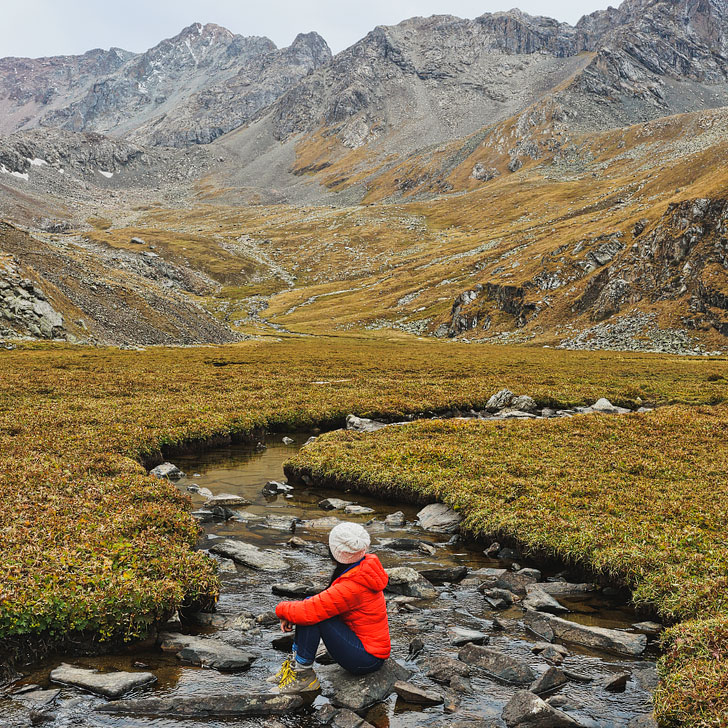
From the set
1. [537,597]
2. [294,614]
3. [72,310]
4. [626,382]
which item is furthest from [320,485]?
[72,310]

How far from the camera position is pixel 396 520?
19.2m

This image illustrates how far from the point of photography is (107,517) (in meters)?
14.8

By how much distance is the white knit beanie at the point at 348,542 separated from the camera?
991 cm

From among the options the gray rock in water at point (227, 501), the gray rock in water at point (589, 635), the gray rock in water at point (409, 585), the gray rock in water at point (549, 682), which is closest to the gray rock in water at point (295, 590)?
the gray rock in water at point (409, 585)

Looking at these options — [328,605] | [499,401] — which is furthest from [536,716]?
[499,401]

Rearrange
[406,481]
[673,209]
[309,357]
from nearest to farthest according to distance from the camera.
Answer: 1. [406,481]
2. [309,357]
3. [673,209]

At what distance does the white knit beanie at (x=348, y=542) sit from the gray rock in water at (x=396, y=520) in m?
9.16

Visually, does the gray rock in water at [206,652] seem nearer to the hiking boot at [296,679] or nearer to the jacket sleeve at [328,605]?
the hiking boot at [296,679]

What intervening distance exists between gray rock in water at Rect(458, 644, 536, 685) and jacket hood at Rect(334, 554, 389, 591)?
2339 mm

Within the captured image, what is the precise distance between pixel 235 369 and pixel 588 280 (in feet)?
325

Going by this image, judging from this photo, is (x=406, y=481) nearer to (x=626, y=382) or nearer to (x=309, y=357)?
(x=626, y=382)

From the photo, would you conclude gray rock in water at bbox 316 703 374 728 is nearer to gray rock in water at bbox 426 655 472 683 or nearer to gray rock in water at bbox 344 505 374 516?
gray rock in water at bbox 426 655 472 683

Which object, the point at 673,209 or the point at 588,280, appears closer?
the point at 673,209

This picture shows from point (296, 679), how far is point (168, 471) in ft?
53.4
